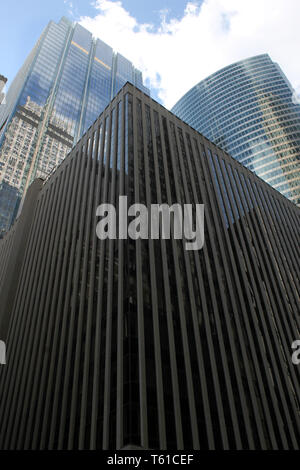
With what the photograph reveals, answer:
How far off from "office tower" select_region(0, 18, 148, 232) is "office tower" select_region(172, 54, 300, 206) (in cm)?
4852

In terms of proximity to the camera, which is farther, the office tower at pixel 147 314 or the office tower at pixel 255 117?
the office tower at pixel 255 117

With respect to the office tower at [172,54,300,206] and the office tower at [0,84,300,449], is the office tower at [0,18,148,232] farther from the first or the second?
the office tower at [0,84,300,449]

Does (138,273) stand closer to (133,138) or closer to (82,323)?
(82,323)

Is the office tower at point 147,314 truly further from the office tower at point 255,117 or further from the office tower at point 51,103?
the office tower at point 255,117

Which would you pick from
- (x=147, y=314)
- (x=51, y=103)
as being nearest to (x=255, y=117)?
(x=51, y=103)

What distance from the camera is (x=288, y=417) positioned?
34.2 metres

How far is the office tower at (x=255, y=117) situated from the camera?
4897 inches

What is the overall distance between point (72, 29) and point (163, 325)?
206 meters

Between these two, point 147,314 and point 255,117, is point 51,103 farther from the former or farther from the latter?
point 147,314

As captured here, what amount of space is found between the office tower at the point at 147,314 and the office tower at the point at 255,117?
246ft

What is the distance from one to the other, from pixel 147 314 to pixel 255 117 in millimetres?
130131

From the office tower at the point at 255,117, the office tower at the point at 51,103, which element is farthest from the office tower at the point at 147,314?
the office tower at the point at 255,117
